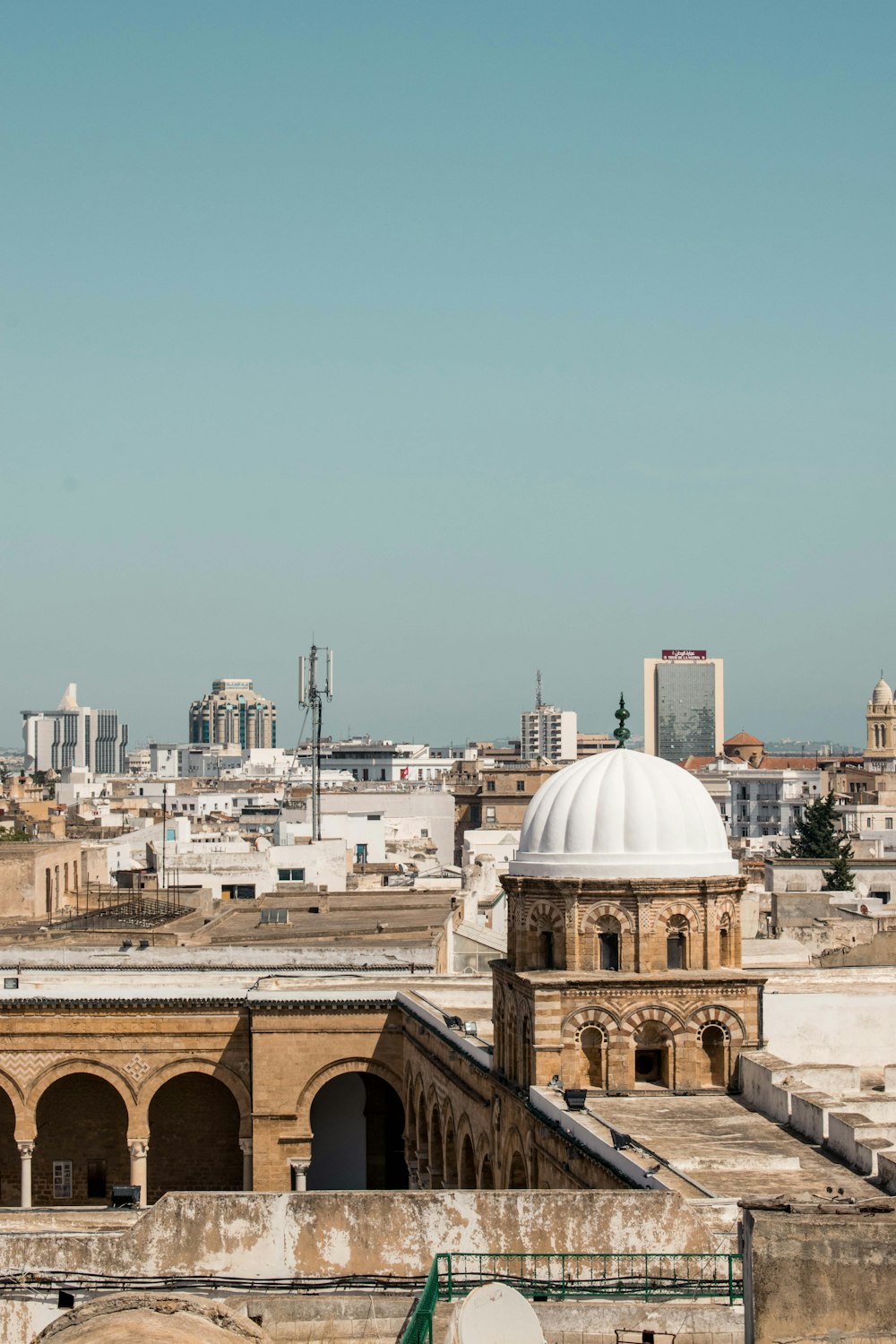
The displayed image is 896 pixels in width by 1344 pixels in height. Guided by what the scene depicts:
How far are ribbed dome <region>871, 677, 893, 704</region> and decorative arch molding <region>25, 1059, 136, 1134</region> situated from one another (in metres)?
84.7

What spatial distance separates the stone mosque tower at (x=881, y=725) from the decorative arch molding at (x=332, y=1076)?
81.1 m

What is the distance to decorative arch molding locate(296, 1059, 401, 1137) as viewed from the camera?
3341 cm

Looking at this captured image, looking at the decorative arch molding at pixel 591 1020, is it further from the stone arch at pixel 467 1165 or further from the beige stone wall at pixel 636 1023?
the stone arch at pixel 467 1165

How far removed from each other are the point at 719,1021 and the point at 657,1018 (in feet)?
2.55

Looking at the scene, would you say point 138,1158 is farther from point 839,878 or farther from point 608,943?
point 839,878

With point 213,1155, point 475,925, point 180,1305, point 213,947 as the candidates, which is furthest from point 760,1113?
point 475,925

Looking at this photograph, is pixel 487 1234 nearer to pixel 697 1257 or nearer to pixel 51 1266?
pixel 697 1257

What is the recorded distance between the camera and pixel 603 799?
24094 mm

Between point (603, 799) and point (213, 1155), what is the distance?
1555 centimetres

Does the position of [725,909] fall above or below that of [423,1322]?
above

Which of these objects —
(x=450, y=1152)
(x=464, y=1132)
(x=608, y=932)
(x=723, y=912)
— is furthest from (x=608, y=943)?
(x=450, y=1152)

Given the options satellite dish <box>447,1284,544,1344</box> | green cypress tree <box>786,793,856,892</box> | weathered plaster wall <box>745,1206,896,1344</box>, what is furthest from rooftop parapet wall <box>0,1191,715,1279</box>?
green cypress tree <box>786,793,856,892</box>

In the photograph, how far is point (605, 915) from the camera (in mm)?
23797

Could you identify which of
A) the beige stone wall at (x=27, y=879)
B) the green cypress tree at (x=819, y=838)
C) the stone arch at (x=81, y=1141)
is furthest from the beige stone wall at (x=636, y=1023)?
the green cypress tree at (x=819, y=838)
